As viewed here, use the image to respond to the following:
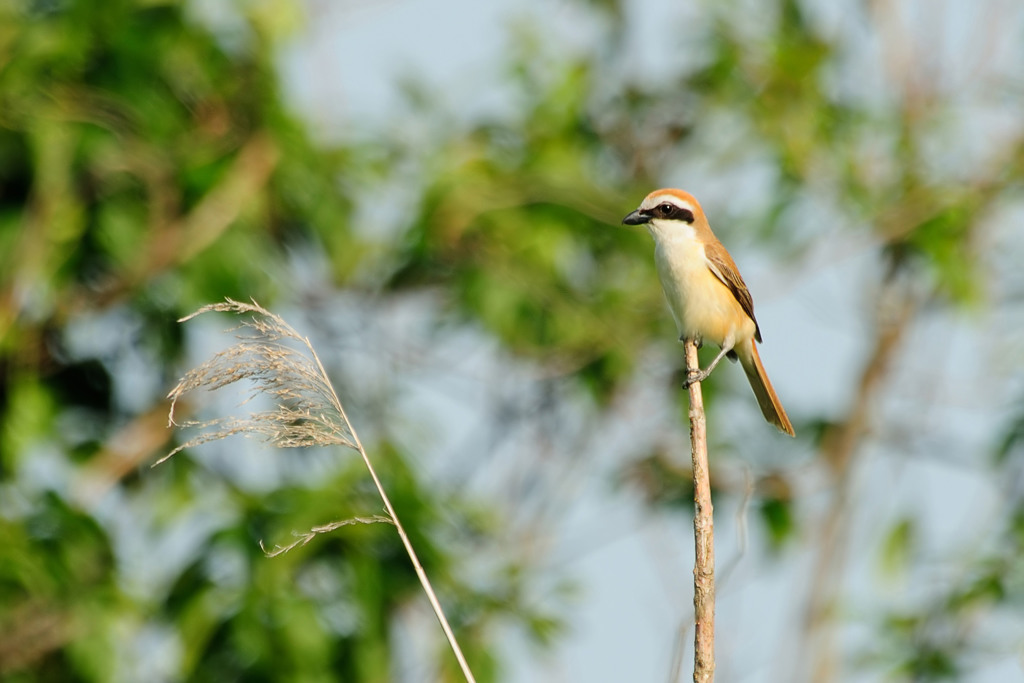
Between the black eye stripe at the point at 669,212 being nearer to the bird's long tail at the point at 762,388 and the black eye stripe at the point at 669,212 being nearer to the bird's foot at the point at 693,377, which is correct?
the bird's long tail at the point at 762,388

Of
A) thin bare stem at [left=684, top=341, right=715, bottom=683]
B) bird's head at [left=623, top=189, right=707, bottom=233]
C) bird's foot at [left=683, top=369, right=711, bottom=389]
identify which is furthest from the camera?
bird's head at [left=623, top=189, right=707, bottom=233]

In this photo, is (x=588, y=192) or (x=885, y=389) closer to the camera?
(x=588, y=192)

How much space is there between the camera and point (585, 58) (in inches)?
283

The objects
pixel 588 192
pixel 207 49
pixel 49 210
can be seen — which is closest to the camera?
pixel 49 210

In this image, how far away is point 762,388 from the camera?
4.64m

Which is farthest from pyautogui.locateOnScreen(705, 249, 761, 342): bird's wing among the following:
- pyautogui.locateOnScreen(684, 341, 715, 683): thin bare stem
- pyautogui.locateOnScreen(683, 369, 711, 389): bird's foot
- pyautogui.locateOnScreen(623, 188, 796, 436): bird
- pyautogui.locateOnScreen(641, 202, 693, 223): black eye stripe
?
pyautogui.locateOnScreen(684, 341, 715, 683): thin bare stem

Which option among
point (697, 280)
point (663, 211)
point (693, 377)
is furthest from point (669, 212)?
point (693, 377)

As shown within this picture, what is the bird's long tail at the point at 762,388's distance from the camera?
4520 mm

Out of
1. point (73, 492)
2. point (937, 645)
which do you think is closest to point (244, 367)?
point (73, 492)

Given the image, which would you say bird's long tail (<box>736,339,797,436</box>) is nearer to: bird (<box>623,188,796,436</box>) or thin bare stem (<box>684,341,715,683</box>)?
bird (<box>623,188,796,436</box>)

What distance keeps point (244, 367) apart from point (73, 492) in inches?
121

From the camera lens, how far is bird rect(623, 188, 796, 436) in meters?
4.43

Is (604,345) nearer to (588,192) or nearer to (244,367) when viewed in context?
(588,192)

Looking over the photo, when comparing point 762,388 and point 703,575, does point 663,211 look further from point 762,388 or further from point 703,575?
point 703,575
